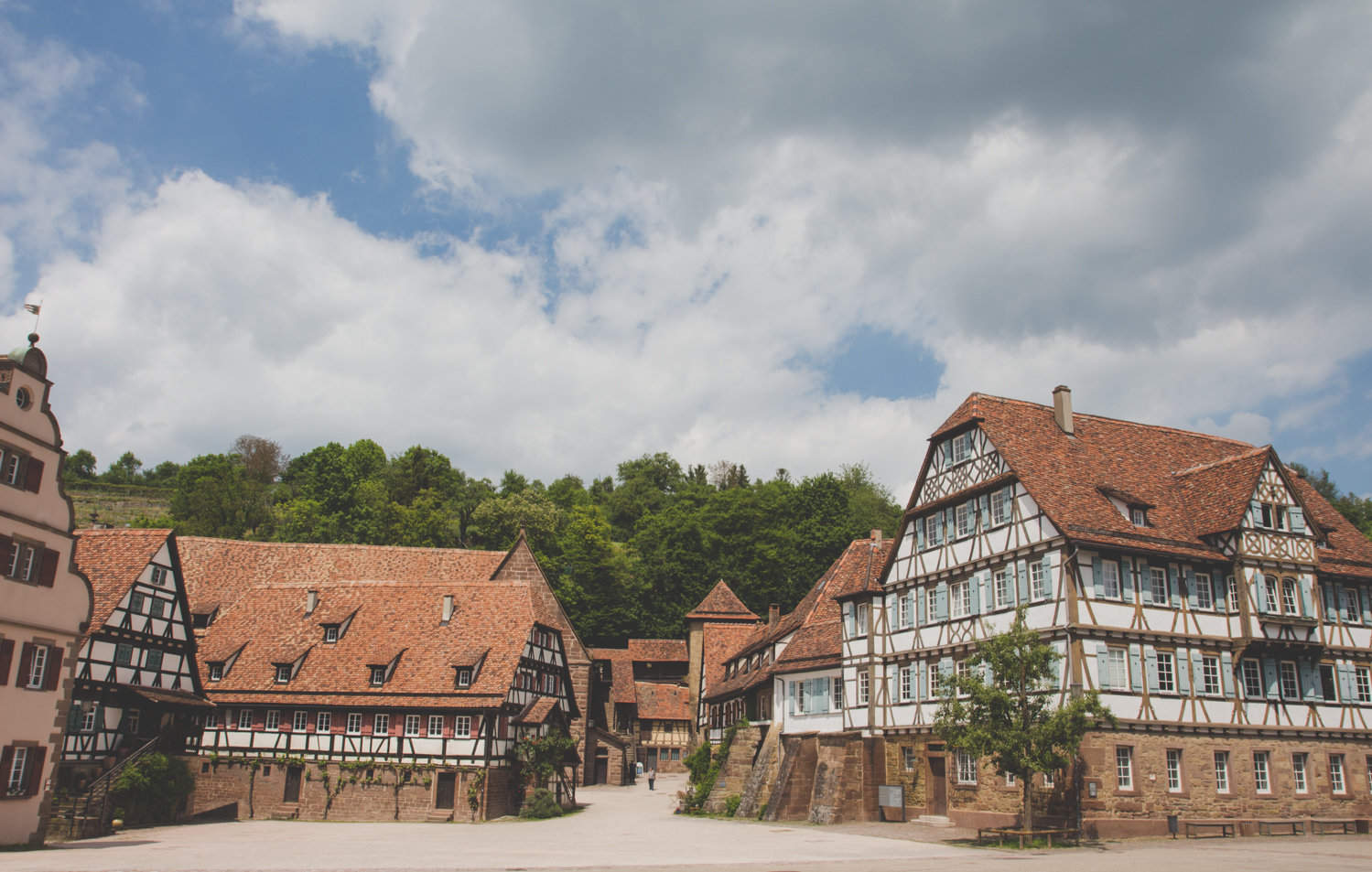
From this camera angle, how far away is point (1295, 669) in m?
31.8

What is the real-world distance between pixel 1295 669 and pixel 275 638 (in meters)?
39.0

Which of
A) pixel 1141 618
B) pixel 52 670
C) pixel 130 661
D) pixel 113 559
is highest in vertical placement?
pixel 113 559

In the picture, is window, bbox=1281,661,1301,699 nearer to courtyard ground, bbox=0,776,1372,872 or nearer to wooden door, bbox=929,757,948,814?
courtyard ground, bbox=0,776,1372,872

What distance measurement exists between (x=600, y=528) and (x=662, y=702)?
14.6 m

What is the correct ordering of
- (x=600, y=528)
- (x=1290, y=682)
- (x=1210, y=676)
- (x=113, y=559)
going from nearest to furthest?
(x=1210, y=676)
(x=1290, y=682)
(x=113, y=559)
(x=600, y=528)

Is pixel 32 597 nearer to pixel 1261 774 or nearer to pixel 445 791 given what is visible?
pixel 445 791

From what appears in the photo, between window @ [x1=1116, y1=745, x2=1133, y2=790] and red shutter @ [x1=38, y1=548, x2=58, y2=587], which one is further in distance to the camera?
window @ [x1=1116, y1=745, x2=1133, y2=790]

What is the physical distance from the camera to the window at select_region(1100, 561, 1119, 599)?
96.9 ft

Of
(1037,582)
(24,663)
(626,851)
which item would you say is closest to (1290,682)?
(1037,582)

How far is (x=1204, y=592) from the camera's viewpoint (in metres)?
31.0

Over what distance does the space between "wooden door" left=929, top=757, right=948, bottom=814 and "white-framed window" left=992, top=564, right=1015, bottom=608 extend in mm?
5970

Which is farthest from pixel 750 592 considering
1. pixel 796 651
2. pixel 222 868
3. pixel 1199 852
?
pixel 222 868

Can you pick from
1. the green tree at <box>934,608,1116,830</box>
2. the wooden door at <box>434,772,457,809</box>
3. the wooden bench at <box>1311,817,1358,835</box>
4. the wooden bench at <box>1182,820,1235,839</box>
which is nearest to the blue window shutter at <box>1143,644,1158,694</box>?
the green tree at <box>934,608,1116,830</box>

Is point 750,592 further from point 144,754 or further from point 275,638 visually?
point 144,754
